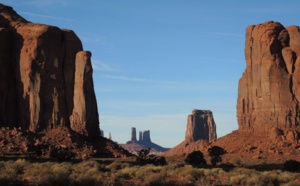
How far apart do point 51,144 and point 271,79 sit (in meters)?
36.2

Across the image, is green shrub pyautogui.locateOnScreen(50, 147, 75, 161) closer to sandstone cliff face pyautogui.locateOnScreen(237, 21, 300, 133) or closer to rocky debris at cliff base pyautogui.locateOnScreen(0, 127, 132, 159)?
rocky debris at cliff base pyautogui.locateOnScreen(0, 127, 132, 159)

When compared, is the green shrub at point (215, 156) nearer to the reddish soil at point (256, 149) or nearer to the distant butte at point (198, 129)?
the reddish soil at point (256, 149)

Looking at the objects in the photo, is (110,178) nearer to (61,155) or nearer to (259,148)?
(61,155)

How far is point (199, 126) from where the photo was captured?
171 metres

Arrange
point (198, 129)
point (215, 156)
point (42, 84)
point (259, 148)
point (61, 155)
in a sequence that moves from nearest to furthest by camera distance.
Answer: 1. point (61, 155)
2. point (215, 156)
3. point (42, 84)
4. point (259, 148)
5. point (198, 129)

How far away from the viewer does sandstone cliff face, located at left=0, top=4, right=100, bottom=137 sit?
228ft

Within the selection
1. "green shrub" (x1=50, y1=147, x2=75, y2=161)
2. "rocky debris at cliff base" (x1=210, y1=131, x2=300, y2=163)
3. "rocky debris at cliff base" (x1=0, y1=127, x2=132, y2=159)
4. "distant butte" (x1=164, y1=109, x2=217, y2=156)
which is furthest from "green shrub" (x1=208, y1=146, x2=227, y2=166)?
"distant butte" (x1=164, y1=109, x2=217, y2=156)

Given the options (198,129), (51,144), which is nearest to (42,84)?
(51,144)

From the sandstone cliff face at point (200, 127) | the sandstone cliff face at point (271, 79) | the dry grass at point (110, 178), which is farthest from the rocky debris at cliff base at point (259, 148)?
the sandstone cliff face at point (200, 127)

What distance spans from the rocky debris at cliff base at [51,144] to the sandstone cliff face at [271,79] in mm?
25146

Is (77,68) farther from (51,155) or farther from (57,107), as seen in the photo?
(51,155)

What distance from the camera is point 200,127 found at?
17100 cm

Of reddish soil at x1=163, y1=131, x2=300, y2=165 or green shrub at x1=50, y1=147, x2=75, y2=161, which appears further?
reddish soil at x1=163, y1=131, x2=300, y2=165

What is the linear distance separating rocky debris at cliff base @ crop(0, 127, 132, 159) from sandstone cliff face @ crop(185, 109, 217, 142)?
9873cm
